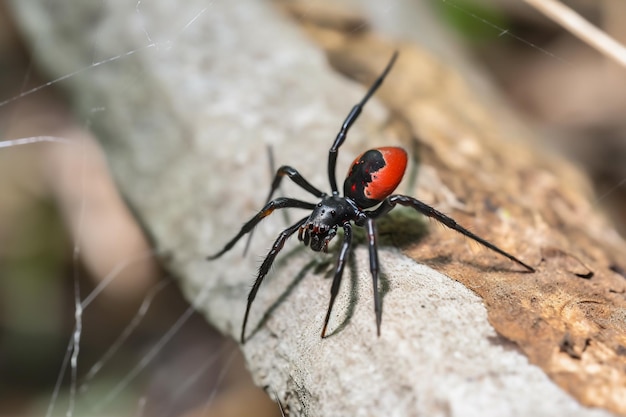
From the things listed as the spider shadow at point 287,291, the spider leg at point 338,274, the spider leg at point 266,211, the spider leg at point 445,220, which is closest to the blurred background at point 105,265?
the spider shadow at point 287,291

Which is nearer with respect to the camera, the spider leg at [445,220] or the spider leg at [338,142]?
the spider leg at [445,220]

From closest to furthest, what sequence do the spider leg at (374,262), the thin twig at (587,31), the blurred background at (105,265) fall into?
the spider leg at (374,262)
the thin twig at (587,31)
the blurred background at (105,265)

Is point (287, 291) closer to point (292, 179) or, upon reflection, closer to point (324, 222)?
point (324, 222)

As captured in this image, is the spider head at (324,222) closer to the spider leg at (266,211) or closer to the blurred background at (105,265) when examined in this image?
the spider leg at (266,211)

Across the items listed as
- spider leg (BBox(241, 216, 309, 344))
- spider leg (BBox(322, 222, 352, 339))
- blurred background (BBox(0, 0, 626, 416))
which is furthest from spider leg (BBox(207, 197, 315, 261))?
blurred background (BBox(0, 0, 626, 416))

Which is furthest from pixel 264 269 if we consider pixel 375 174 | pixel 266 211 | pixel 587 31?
pixel 587 31

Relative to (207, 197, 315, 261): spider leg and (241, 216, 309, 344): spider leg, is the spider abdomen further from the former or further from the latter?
(241, 216, 309, 344): spider leg
